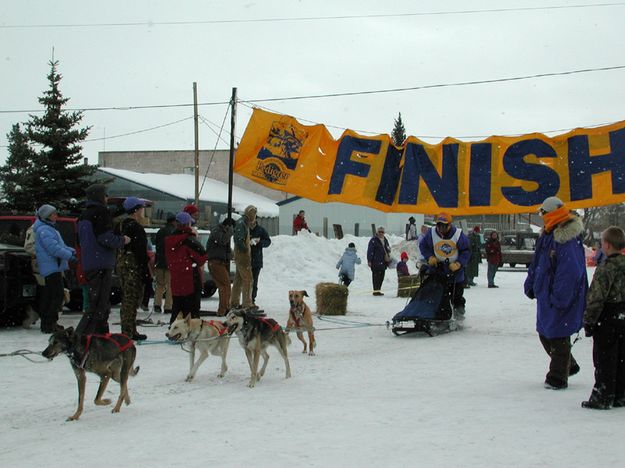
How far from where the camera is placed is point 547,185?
13.2 m

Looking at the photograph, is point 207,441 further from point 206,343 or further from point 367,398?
point 206,343

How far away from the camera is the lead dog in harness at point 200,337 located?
27.3 ft

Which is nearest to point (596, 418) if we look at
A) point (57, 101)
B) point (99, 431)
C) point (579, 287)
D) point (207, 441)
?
point (579, 287)

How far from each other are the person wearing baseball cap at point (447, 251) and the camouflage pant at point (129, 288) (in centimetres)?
463

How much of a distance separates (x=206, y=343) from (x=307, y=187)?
233 inches

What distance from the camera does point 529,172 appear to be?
13.4 meters

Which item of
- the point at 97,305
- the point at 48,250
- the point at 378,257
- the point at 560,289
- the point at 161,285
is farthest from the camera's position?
the point at 378,257

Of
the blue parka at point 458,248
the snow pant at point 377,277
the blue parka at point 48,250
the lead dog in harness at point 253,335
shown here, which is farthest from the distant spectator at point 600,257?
the blue parka at point 48,250

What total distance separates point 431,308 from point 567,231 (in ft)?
14.7

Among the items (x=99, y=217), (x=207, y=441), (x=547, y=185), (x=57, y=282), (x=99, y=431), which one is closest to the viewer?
(x=207, y=441)

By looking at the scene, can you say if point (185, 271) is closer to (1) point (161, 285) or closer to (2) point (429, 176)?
(1) point (161, 285)

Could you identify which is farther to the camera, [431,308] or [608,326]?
[431,308]

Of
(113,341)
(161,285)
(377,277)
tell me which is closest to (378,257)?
(377,277)

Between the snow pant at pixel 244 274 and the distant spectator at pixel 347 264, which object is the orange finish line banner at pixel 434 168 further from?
the distant spectator at pixel 347 264
